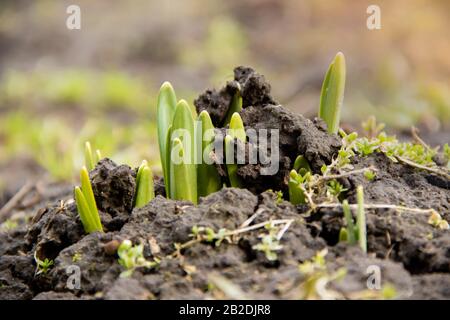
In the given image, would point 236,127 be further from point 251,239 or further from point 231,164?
point 251,239

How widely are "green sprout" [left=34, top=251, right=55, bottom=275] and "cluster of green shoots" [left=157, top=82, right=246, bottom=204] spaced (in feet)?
1.79

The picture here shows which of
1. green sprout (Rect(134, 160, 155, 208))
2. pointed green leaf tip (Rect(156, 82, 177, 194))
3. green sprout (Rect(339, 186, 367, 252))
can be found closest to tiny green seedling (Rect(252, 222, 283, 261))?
green sprout (Rect(339, 186, 367, 252))

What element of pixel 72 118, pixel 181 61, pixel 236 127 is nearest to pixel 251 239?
pixel 236 127

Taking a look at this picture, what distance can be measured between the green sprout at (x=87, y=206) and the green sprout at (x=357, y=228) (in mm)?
968

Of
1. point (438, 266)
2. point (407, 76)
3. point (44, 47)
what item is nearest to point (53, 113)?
point (44, 47)

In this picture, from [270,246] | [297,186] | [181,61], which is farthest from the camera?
[181,61]

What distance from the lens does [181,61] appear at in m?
9.16

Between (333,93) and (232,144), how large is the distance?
628 mm

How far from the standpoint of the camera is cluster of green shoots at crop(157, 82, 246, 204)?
2.71 m

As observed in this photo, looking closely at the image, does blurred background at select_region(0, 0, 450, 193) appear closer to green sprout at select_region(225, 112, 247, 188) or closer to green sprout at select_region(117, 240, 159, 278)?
green sprout at select_region(225, 112, 247, 188)

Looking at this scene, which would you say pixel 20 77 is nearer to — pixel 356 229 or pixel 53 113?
pixel 53 113

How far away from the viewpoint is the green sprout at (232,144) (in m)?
2.66

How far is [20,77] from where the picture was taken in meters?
8.45

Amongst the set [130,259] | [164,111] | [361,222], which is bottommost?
[130,259]
